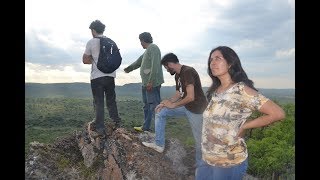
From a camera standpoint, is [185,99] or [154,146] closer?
[185,99]

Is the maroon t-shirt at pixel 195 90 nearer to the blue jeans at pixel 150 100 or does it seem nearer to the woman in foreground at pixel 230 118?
the blue jeans at pixel 150 100

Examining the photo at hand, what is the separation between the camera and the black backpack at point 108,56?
23.0ft

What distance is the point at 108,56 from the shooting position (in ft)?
23.1

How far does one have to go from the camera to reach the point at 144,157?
6934 millimetres

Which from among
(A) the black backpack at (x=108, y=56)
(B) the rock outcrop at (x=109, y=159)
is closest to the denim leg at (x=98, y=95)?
(A) the black backpack at (x=108, y=56)

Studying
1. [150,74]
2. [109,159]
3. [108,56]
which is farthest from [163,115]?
[109,159]

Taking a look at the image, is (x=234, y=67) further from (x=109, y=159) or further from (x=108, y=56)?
(x=109, y=159)

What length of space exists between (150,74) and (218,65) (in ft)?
11.9

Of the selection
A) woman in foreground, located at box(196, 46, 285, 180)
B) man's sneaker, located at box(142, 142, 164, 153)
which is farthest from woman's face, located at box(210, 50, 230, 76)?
man's sneaker, located at box(142, 142, 164, 153)

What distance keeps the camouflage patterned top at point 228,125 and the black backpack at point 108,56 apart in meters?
3.89
